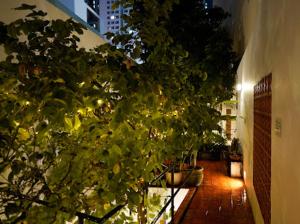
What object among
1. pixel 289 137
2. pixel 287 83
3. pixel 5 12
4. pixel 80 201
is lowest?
pixel 80 201

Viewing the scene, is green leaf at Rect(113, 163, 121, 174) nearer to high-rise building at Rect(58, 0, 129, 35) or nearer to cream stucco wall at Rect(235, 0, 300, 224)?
high-rise building at Rect(58, 0, 129, 35)

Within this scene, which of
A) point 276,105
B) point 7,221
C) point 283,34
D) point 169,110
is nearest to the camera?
point 7,221

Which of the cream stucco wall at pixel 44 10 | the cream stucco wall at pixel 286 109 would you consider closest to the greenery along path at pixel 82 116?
the cream stucco wall at pixel 286 109

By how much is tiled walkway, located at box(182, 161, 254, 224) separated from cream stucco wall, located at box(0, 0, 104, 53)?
4.09 metres

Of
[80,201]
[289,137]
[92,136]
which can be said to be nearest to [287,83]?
[289,137]

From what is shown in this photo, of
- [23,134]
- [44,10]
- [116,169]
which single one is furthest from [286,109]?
[44,10]

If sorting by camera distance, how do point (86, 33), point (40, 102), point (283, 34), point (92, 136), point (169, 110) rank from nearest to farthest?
point (40, 102) → point (92, 136) → point (169, 110) → point (283, 34) → point (86, 33)

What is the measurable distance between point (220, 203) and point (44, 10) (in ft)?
16.8

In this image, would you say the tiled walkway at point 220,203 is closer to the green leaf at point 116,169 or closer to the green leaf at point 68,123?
the green leaf at point 116,169

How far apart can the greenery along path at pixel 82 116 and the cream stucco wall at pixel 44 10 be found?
1413mm

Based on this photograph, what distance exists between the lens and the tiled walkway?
566cm

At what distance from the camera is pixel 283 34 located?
2924 millimetres

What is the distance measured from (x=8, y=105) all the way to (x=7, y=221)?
0.64m

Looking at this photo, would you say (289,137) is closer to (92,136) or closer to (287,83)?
(287,83)
